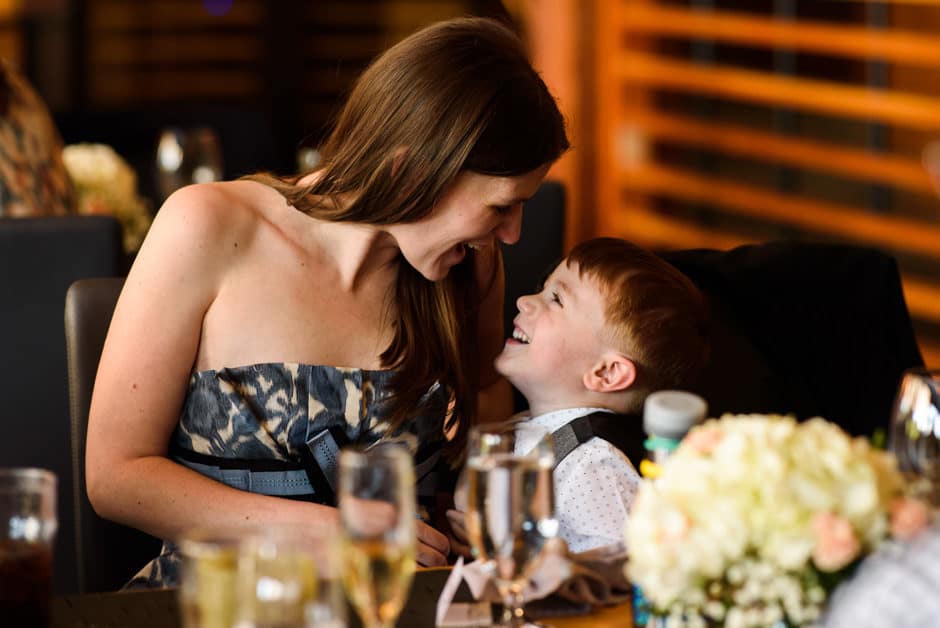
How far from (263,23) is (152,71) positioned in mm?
624

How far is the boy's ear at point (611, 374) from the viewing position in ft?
6.21

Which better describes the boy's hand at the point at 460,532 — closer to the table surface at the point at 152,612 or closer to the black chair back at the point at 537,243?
the table surface at the point at 152,612

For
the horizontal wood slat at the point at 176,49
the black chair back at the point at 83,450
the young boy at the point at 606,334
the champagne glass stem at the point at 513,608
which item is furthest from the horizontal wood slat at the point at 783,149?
the champagne glass stem at the point at 513,608

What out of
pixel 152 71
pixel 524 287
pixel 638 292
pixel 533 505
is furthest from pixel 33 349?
pixel 152 71

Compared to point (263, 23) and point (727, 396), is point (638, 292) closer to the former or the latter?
point (727, 396)

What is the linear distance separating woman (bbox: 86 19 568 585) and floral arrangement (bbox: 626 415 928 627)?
635 millimetres

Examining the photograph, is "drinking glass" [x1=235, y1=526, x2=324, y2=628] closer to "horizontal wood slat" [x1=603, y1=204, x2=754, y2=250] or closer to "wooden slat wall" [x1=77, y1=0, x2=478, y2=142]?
"horizontal wood slat" [x1=603, y1=204, x2=754, y2=250]

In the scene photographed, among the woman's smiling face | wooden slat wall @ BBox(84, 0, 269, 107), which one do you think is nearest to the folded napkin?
the woman's smiling face

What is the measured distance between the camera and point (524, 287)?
2.47 m

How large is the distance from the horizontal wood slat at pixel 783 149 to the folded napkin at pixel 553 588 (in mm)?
3066

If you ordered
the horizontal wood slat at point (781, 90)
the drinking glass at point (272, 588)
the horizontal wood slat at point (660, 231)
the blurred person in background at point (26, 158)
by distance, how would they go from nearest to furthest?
the drinking glass at point (272, 588), the blurred person in background at point (26, 158), the horizontal wood slat at point (781, 90), the horizontal wood slat at point (660, 231)

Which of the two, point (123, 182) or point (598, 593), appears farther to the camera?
point (123, 182)

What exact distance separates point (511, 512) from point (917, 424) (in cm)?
40

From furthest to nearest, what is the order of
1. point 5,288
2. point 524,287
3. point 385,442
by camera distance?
point 524,287 → point 5,288 → point 385,442
